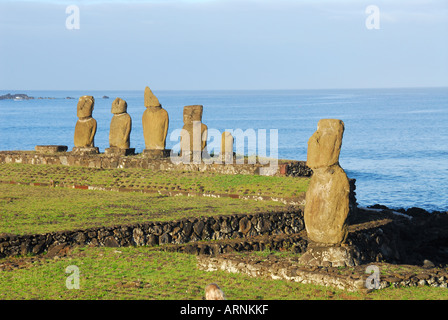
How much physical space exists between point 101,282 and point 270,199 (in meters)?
10.6

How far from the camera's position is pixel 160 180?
26047 millimetres

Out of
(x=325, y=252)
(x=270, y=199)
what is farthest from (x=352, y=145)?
(x=325, y=252)

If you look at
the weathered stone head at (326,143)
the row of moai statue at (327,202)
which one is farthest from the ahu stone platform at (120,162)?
the weathered stone head at (326,143)

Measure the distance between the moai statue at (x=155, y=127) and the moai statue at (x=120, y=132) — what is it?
139cm

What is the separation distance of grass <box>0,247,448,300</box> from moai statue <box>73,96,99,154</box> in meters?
17.1

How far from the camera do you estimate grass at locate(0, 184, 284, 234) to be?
61.2 feet

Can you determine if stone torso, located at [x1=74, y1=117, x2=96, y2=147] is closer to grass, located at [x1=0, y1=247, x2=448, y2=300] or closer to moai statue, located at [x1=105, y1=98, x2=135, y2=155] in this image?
moai statue, located at [x1=105, y1=98, x2=135, y2=155]

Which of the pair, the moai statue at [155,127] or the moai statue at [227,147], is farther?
the moai statue at [155,127]

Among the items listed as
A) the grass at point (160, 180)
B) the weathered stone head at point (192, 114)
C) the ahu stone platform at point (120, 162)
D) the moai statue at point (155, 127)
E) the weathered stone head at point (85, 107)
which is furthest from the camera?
the weathered stone head at point (85, 107)

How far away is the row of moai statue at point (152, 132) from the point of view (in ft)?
94.1

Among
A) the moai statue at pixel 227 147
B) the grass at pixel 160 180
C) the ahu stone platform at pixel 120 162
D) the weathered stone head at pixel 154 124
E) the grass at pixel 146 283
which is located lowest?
the grass at pixel 146 283

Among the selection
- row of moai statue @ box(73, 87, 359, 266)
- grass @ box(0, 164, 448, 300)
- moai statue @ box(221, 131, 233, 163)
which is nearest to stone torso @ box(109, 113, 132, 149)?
grass @ box(0, 164, 448, 300)

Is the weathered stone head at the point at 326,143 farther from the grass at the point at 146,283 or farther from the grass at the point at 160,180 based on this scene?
the grass at the point at 160,180
